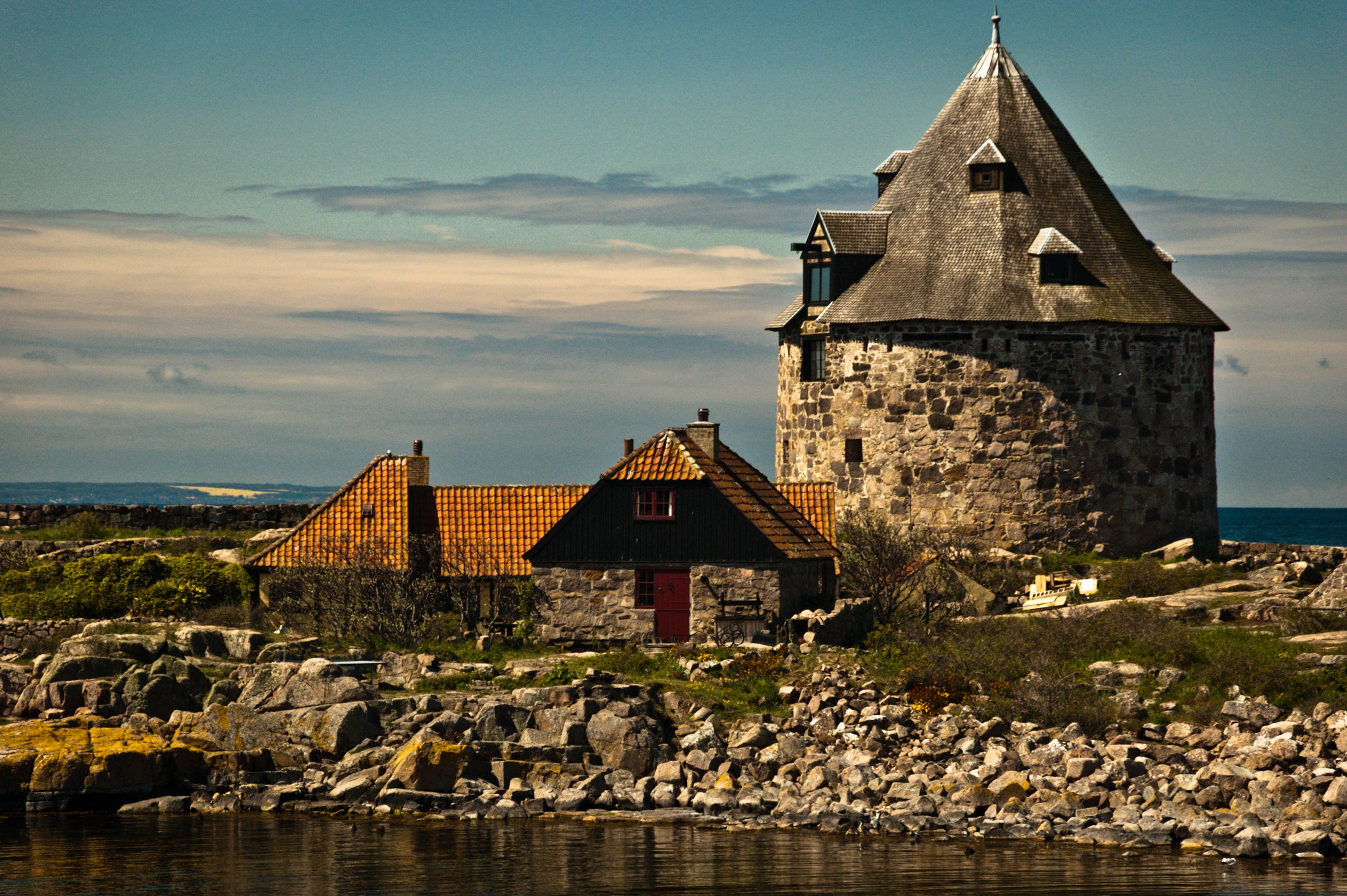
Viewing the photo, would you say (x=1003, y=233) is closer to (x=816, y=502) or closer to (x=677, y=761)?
(x=816, y=502)

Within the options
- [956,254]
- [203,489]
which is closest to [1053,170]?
[956,254]

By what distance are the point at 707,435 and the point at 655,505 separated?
2.82 m

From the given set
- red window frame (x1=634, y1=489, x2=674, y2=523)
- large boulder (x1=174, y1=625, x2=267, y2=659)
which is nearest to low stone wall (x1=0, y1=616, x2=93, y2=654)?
large boulder (x1=174, y1=625, x2=267, y2=659)

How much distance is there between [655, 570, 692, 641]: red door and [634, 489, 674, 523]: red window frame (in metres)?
1.24

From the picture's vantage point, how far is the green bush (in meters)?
40.8

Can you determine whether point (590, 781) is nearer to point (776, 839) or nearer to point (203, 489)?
point (776, 839)

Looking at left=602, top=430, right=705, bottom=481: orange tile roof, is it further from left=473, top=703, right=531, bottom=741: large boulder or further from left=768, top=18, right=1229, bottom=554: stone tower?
left=768, top=18, right=1229, bottom=554: stone tower

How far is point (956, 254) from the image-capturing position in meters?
49.2

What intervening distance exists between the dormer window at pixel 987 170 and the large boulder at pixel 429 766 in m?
26.5

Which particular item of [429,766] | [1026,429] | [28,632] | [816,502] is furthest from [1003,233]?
[28,632]

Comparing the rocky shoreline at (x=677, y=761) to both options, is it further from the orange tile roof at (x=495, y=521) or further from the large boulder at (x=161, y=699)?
the orange tile roof at (x=495, y=521)

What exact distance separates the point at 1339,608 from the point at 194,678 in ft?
78.6

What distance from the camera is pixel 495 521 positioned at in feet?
141

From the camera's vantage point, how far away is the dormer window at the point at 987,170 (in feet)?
164
